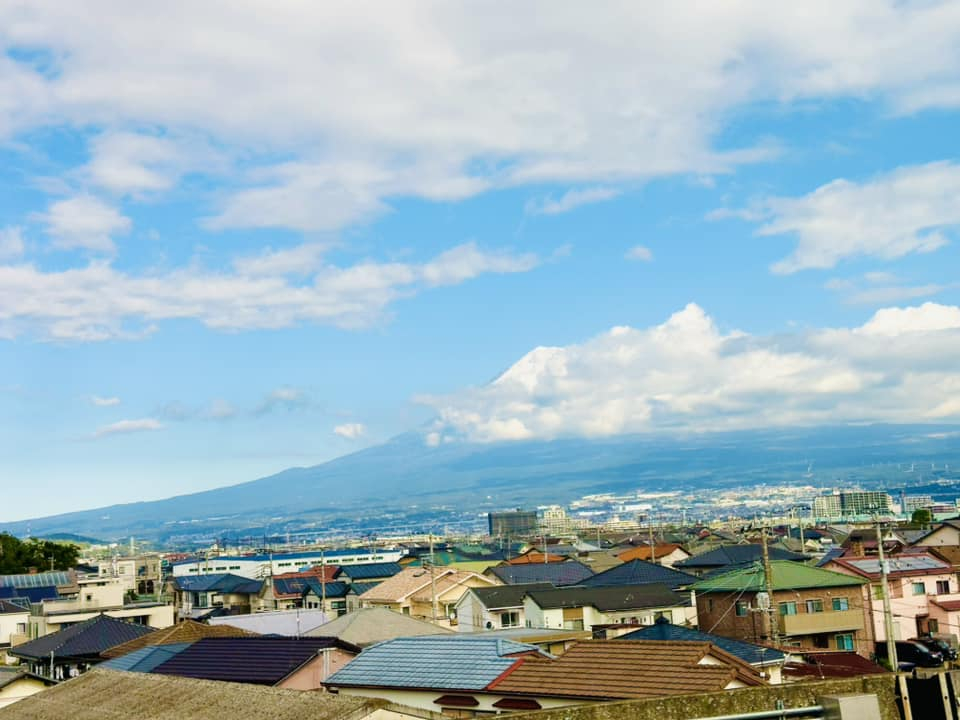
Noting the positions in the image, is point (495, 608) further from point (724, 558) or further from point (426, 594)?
point (724, 558)

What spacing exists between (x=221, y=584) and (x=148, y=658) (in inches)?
1744

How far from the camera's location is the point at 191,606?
66.1 m

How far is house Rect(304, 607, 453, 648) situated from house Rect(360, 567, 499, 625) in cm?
1477

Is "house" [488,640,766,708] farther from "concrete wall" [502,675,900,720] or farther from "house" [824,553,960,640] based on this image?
"house" [824,553,960,640]

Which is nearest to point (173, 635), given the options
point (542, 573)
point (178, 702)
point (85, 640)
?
point (85, 640)

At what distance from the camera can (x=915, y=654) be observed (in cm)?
3441

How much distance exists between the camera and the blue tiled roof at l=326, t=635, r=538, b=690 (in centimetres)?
1656

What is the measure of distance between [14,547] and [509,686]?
72.8 meters

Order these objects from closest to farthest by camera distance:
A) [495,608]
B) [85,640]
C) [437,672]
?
[437,672] → [85,640] → [495,608]

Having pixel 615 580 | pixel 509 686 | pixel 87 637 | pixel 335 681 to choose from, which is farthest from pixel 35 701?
pixel 615 580

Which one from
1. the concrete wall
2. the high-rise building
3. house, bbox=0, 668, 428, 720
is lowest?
the high-rise building

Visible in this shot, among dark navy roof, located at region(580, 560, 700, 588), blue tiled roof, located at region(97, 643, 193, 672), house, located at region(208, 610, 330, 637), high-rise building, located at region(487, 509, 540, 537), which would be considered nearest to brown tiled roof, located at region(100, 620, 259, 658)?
blue tiled roof, located at region(97, 643, 193, 672)

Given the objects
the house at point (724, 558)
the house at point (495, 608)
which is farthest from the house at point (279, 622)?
the house at point (724, 558)

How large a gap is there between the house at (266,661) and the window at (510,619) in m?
19.4
